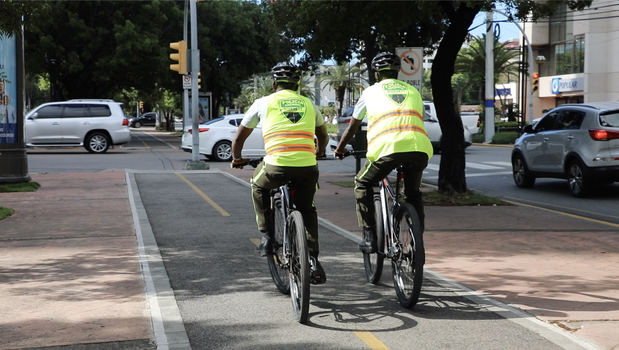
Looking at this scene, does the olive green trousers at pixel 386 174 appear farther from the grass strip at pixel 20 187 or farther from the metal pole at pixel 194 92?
the metal pole at pixel 194 92

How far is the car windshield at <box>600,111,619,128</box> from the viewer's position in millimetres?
13898

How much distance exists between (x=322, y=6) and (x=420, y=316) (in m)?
9.62

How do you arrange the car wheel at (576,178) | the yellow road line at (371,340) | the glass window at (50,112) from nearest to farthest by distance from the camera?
the yellow road line at (371,340)
the car wheel at (576,178)
the glass window at (50,112)

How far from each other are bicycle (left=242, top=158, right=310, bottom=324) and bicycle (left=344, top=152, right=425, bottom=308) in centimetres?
78

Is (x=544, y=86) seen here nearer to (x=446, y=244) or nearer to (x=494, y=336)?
(x=446, y=244)

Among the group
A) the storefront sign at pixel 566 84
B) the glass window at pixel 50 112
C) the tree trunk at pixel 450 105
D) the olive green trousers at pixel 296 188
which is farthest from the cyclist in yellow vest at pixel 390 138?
the storefront sign at pixel 566 84

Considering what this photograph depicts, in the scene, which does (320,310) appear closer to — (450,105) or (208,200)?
(208,200)

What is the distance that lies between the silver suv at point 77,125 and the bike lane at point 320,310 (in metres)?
20.5

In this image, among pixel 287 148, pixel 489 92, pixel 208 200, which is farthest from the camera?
pixel 489 92

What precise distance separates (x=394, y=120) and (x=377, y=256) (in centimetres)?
116

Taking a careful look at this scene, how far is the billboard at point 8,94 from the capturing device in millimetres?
15420

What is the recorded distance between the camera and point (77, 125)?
29.0m

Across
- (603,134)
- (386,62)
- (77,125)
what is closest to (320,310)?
(386,62)

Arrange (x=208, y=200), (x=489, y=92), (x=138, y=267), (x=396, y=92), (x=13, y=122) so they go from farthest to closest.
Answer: (x=489, y=92) → (x=13, y=122) → (x=208, y=200) → (x=138, y=267) → (x=396, y=92)
